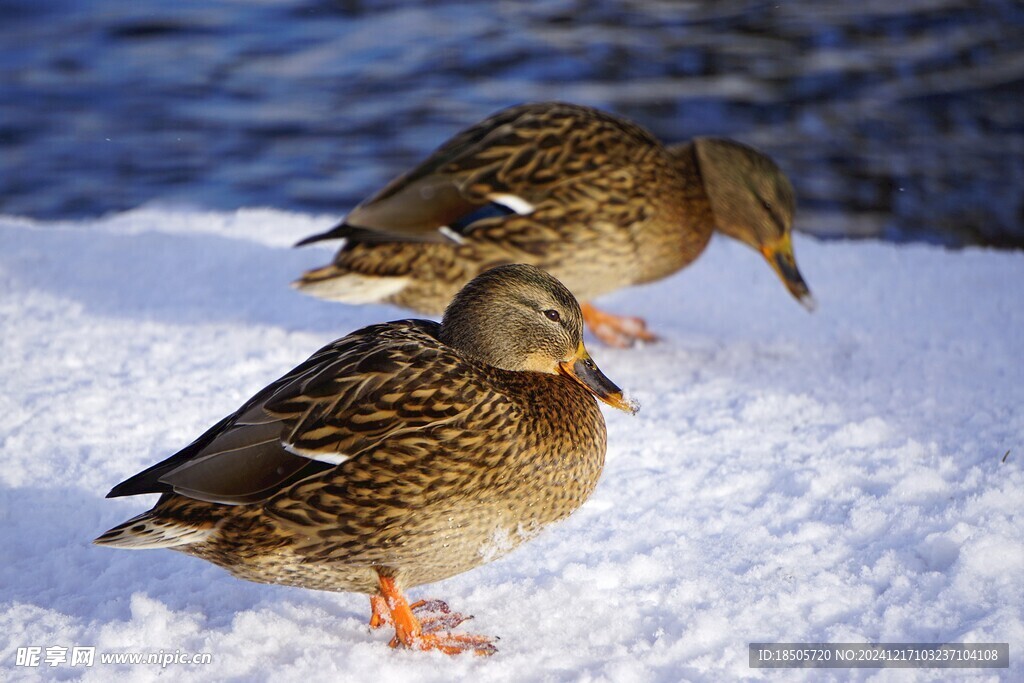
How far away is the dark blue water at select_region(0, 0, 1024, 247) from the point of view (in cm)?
891

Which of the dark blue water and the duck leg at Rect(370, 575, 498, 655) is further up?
the duck leg at Rect(370, 575, 498, 655)

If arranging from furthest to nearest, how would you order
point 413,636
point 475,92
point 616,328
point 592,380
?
point 475,92 → point 616,328 → point 592,380 → point 413,636

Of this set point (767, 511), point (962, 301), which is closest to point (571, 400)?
point (767, 511)

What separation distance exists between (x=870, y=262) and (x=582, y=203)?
189cm

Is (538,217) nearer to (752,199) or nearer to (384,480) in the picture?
(752,199)

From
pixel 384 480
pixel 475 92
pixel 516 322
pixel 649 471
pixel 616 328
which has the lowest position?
pixel 475 92

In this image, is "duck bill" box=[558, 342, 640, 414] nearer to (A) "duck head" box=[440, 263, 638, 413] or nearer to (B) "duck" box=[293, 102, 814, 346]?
(A) "duck head" box=[440, 263, 638, 413]

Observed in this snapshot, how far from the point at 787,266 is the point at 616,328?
74 centimetres

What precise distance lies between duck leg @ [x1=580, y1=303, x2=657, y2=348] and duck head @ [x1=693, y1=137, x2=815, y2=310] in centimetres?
56

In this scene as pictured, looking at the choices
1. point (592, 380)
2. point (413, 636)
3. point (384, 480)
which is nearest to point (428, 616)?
point (413, 636)

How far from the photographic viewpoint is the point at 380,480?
8.93ft

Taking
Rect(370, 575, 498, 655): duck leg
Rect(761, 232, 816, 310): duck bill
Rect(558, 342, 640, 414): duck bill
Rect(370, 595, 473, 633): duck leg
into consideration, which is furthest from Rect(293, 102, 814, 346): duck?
Rect(370, 575, 498, 655): duck leg

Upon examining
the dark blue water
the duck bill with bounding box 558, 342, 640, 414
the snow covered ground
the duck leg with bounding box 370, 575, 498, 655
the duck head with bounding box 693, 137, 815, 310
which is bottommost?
the dark blue water

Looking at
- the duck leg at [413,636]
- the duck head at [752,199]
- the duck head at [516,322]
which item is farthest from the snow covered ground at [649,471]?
the duck head at [516,322]
